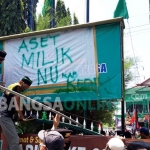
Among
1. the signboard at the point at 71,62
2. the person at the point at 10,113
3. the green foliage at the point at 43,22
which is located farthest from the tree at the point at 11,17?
the person at the point at 10,113

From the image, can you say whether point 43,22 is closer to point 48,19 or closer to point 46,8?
point 48,19

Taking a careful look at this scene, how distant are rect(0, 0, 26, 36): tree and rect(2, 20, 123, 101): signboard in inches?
583

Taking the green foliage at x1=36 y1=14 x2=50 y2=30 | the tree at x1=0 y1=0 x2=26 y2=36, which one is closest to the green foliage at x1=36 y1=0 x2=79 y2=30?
the green foliage at x1=36 y1=14 x2=50 y2=30

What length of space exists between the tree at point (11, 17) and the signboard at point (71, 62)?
48.5 ft

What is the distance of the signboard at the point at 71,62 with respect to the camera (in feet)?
19.2

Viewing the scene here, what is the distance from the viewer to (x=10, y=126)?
16.3 ft

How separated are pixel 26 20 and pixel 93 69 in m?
19.5

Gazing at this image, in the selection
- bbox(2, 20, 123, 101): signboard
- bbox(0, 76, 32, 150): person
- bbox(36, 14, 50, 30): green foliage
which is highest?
bbox(36, 14, 50, 30): green foliage

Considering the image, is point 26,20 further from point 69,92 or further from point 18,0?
point 69,92

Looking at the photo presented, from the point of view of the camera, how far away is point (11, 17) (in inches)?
861

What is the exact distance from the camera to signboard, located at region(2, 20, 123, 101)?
5844 millimetres

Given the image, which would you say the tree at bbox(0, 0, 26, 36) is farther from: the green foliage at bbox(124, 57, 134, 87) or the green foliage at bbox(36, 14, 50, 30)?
the green foliage at bbox(124, 57, 134, 87)

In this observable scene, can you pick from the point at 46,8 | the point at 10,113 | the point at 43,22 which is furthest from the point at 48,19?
the point at 10,113

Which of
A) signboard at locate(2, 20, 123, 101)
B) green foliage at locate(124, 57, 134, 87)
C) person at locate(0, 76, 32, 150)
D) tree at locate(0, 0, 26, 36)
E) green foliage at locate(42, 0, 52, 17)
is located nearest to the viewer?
person at locate(0, 76, 32, 150)
